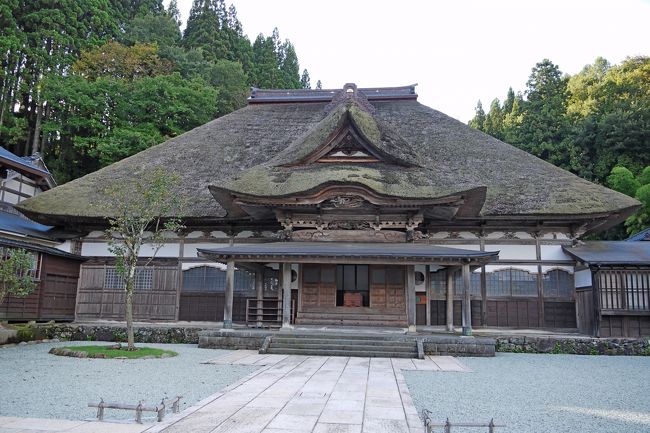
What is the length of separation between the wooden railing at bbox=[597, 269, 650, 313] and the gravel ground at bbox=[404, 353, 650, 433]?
2.92 meters

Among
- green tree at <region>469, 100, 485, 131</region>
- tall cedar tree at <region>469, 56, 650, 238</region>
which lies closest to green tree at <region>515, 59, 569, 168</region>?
tall cedar tree at <region>469, 56, 650, 238</region>

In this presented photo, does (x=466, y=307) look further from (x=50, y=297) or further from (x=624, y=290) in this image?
(x=50, y=297)

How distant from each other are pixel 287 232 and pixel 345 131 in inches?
158

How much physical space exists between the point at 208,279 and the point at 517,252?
10.6 meters

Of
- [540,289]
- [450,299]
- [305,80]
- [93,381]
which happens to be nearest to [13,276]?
[93,381]

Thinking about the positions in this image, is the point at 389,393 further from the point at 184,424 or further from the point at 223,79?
the point at 223,79

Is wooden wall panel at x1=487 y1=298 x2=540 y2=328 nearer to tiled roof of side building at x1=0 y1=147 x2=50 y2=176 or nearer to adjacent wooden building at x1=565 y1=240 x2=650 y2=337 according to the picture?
adjacent wooden building at x1=565 y1=240 x2=650 y2=337

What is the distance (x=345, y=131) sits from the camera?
16.6 m

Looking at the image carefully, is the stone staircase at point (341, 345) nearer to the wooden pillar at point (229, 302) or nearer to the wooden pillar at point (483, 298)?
the wooden pillar at point (229, 302)

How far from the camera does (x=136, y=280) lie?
683 inches

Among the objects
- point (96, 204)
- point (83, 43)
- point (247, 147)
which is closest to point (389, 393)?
point (96, 204)

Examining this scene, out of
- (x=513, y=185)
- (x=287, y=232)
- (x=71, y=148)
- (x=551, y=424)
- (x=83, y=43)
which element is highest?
(x=83, y=43)

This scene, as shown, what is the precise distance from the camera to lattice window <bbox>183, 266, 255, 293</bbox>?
1714 cm

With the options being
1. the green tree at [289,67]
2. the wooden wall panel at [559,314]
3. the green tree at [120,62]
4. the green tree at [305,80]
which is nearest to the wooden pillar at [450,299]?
the wooden wall panel at [559,314]
